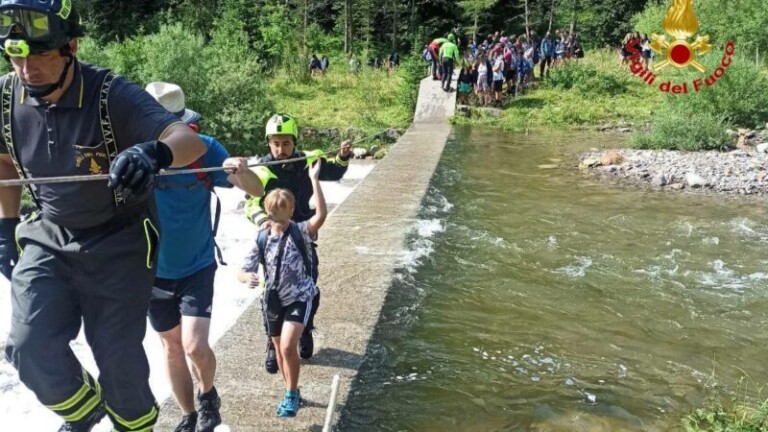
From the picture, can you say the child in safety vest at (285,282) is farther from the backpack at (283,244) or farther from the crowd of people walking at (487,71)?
the crowd of people walking at (487,71)

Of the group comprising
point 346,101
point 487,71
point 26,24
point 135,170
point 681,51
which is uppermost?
point 26,24

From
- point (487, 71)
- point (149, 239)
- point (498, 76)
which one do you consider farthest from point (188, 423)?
point (487, 71)

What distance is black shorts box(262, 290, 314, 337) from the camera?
3471 millimetres

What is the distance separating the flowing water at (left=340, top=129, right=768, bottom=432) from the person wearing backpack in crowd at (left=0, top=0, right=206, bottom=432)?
160cm

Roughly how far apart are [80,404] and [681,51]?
19215mm

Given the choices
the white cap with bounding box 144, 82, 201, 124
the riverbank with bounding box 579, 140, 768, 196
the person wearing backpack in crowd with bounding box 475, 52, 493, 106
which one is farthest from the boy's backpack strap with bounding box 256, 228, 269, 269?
the person wearing backpack in crowd with bounding box 475, 52, 493, 106

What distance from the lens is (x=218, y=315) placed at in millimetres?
6750

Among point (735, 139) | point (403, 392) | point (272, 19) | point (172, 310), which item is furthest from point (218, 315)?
point (272, 19)

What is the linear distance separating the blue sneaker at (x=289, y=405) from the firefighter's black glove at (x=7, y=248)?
4.92 feet

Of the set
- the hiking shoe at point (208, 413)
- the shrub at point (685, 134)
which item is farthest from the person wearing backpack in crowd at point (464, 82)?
the hiking shoe at point (208, 413)

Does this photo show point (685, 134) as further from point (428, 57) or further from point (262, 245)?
point (262, 245)

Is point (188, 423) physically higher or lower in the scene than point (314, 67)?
higher

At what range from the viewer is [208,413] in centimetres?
321

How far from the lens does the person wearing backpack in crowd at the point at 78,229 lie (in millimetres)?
2297
